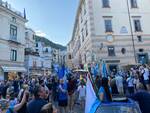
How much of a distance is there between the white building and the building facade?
1432 centimetres

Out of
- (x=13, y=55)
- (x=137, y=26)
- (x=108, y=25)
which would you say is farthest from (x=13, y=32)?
(x=137, y=26)

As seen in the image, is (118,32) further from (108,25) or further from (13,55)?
(13,55)

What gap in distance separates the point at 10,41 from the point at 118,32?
1833cm

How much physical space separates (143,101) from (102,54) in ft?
76.1

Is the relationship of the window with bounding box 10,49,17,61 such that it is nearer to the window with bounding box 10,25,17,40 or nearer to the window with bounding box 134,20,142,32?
the window with bounding box 10,25,17,40

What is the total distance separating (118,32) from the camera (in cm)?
3022

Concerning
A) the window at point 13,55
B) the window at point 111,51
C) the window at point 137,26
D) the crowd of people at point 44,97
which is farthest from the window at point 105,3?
the window at point 13,55

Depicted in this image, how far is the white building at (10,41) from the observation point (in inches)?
1375

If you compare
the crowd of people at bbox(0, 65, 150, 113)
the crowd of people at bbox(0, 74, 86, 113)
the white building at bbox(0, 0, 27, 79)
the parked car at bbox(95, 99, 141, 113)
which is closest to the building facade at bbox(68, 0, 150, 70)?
the crowd of people at bbox(0, 65, 150, 113)

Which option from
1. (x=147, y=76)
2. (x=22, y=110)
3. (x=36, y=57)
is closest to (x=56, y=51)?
(x=36, y=57)

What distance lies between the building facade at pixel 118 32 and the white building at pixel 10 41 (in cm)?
1432

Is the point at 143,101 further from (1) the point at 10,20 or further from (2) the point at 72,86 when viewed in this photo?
(1) the point at 10,20

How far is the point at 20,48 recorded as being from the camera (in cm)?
3984

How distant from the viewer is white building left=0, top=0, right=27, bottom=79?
3494 centimetres
